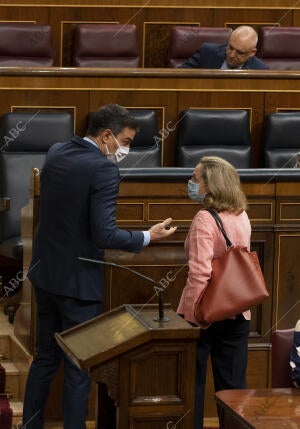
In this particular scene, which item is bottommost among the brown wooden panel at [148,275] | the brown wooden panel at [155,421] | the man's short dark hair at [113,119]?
the brown wooden panel at [155,421]

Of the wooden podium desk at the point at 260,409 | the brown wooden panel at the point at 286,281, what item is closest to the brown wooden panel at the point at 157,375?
the wooden podium desk at the point at 260,409

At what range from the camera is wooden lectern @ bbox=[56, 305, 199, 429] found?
1.81 m

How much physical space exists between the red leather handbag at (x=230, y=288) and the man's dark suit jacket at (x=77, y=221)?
0.20 m

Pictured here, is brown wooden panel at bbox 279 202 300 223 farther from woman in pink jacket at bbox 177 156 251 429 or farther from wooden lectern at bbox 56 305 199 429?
wooden lectern at bbox 56 305 199 429

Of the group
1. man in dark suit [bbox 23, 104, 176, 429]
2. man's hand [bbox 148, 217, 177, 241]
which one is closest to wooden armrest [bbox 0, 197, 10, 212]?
man in dark suit [bbox 23, 104, 176, 429]

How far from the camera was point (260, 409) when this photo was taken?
169 cm

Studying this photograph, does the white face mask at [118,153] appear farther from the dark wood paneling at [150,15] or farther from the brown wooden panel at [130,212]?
the dark wood paneling at [150,15]

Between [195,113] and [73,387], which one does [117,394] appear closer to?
[73,387]

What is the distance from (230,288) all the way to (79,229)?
0.35 meters

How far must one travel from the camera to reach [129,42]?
13.2 ft

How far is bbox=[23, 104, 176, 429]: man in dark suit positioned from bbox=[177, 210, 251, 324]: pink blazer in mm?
143

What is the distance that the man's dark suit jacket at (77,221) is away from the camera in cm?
214

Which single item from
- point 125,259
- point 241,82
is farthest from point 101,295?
point 241,82

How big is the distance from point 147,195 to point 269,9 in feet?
6.54
